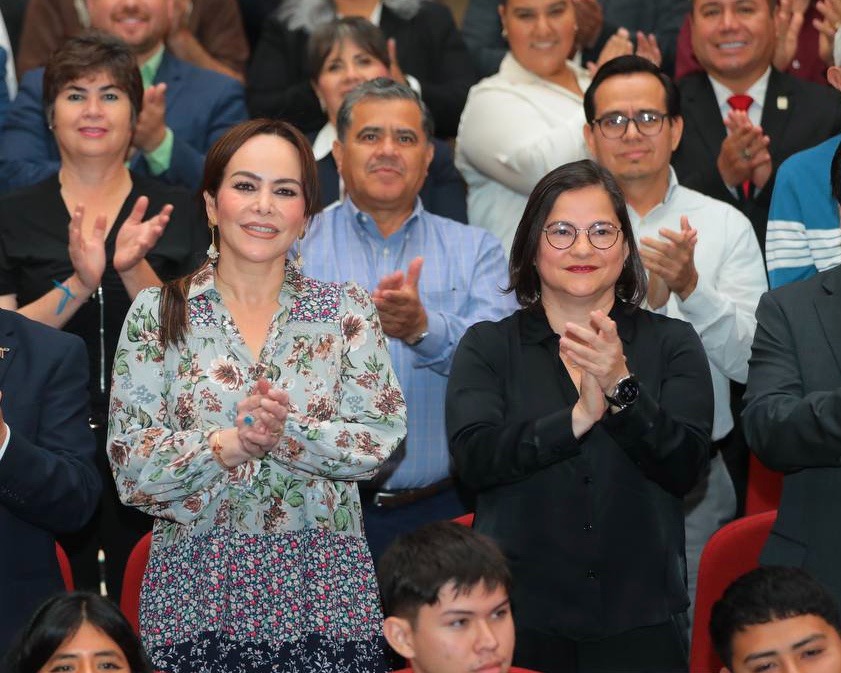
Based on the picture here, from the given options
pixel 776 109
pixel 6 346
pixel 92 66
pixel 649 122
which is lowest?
pixel 6 346

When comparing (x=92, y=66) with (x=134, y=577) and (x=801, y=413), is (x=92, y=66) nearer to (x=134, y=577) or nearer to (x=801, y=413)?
(x=134, y=577)

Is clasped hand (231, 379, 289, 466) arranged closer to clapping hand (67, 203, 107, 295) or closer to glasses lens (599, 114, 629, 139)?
clapping hand (67, 203, 107, 295)

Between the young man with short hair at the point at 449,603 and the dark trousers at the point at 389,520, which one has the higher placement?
the dark trousers at the point at 389,520

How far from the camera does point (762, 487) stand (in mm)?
4152

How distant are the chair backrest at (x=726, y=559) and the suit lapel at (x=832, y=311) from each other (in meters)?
0.50

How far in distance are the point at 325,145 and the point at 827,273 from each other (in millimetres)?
2147

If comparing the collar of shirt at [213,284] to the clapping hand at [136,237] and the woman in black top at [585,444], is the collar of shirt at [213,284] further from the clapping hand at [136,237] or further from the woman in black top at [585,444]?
the clapping hand at [136,237]

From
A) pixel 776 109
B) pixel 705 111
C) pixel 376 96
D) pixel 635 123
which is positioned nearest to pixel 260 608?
pixel 376 96

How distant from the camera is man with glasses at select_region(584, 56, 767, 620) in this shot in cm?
388

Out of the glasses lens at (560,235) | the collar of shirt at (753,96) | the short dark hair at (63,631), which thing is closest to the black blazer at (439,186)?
the collar of shirt at (753,96)

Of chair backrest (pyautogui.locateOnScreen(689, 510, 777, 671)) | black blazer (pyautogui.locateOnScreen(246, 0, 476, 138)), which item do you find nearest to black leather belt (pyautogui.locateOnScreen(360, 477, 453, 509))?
chair backrest (pyautogui.locateOnScreen(689, 510, 777, 671))

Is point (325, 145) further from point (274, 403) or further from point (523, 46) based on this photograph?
point (274, 403)

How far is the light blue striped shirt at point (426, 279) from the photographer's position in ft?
13.2

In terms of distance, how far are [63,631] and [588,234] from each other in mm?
1480
